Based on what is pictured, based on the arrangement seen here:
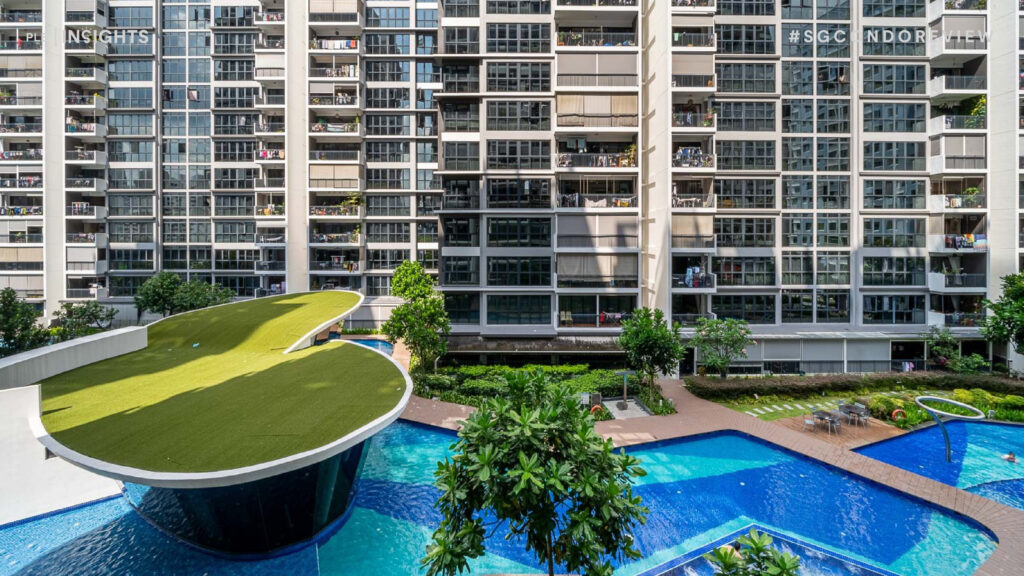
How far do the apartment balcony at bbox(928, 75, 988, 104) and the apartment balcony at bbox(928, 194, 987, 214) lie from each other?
263 inches

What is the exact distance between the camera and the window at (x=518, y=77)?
32.9 metres

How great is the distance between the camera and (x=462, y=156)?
3334 cm

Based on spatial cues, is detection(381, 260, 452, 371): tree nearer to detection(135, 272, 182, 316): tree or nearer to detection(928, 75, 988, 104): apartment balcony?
detection(135, 272, 182, 316): tree

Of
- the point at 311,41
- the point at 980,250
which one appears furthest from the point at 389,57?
the point at 980,250

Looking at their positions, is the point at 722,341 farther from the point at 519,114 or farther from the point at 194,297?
the point at 194,297

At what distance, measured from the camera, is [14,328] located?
24188mm

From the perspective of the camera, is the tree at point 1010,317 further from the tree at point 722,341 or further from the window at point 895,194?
the tree at point 722,341

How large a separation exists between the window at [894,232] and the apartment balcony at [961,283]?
257 centimetres

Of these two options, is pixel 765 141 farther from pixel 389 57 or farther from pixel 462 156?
pixel 389 57

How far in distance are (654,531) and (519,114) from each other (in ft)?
88.3

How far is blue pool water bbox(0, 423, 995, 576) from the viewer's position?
41.5 ft

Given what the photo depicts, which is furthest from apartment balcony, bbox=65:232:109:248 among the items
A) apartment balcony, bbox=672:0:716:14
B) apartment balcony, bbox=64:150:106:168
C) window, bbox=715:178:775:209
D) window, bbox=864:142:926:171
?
window, bbox=864:142:926:171

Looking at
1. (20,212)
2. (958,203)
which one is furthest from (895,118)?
(20,212)

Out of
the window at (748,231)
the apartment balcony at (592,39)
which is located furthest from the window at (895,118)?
the apartment balcony at (592,39)
